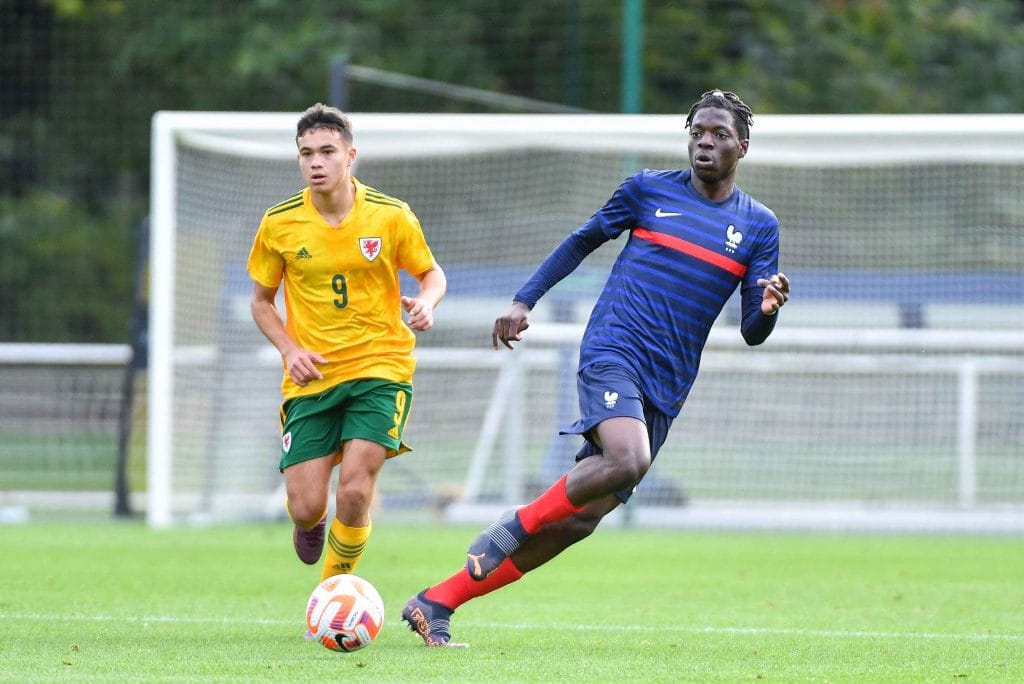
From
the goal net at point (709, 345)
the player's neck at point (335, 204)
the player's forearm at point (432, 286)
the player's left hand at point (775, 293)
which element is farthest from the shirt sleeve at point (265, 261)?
the goal net at point (709, 345)

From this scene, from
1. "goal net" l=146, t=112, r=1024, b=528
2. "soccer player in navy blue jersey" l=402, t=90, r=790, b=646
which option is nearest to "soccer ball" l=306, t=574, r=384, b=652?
"soccer player in navy blue jersey" l=402, t=90, r=790, b=646

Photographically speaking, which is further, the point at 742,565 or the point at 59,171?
the point at 59,171

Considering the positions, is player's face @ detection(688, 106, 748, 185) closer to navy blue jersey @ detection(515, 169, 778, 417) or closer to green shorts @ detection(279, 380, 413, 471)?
navy blue jersey @ detection(515, 169, 778, 417)

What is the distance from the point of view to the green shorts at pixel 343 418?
665 cm

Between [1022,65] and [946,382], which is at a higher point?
[1022,65]

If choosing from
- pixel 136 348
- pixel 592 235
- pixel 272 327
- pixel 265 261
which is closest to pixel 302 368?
pixel 272 327

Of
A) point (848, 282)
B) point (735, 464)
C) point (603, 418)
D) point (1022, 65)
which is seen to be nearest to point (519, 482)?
point (735, 464)

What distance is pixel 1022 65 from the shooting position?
19984 mm

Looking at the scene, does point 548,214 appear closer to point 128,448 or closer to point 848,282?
point 848,282

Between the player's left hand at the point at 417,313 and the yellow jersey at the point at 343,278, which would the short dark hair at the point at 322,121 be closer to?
the yellow jersey at the point at 343,278

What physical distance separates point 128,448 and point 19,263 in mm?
9756

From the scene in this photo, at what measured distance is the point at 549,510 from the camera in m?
5.98

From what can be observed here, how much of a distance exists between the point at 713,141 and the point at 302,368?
182 centimetres

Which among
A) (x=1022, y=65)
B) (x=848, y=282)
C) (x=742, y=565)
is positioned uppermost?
(x=1022, y=65)
